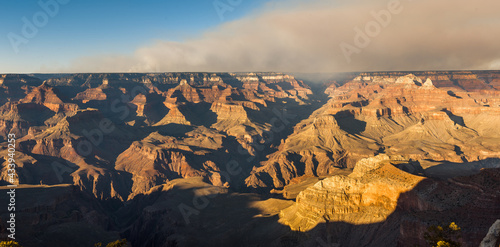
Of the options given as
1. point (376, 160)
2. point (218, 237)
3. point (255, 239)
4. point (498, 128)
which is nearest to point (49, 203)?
point (218, 237)

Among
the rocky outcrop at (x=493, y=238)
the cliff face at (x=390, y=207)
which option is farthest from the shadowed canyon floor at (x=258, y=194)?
the rocky outcrop at (x=493, y=238)

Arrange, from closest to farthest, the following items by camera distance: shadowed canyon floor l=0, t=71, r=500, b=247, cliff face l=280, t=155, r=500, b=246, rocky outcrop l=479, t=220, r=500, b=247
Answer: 1. rocky outcrop l=479, t=220, r=500, b=247
2. cliff face l=280, t=155, r=500, b=246
3. shadowed canyon floor l=0, t=71, r=500, b=247

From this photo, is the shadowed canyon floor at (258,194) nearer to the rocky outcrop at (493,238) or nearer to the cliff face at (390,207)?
the cliff face at (390,207)

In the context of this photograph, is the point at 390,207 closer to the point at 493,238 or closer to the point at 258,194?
the point at 493,238

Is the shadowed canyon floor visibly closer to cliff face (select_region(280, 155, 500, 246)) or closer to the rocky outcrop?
cliff face (select_region(280, 155, 500, 246))

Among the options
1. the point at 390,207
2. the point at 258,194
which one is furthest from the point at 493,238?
the point at 258,194

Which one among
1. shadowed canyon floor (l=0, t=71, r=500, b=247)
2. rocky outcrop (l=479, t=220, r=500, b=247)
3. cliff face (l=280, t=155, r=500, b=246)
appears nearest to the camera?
rocky outcrop (l=479, t=220, r=500, b=247)

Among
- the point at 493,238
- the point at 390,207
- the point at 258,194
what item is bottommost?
the point at 390,207

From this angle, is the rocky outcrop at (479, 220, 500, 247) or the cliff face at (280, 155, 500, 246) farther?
the cliff face at (280, 155, 500, 246)

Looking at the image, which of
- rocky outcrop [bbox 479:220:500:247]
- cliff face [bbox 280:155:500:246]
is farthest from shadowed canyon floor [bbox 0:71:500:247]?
rocky outcrop [bbox 479:220:500:247]
